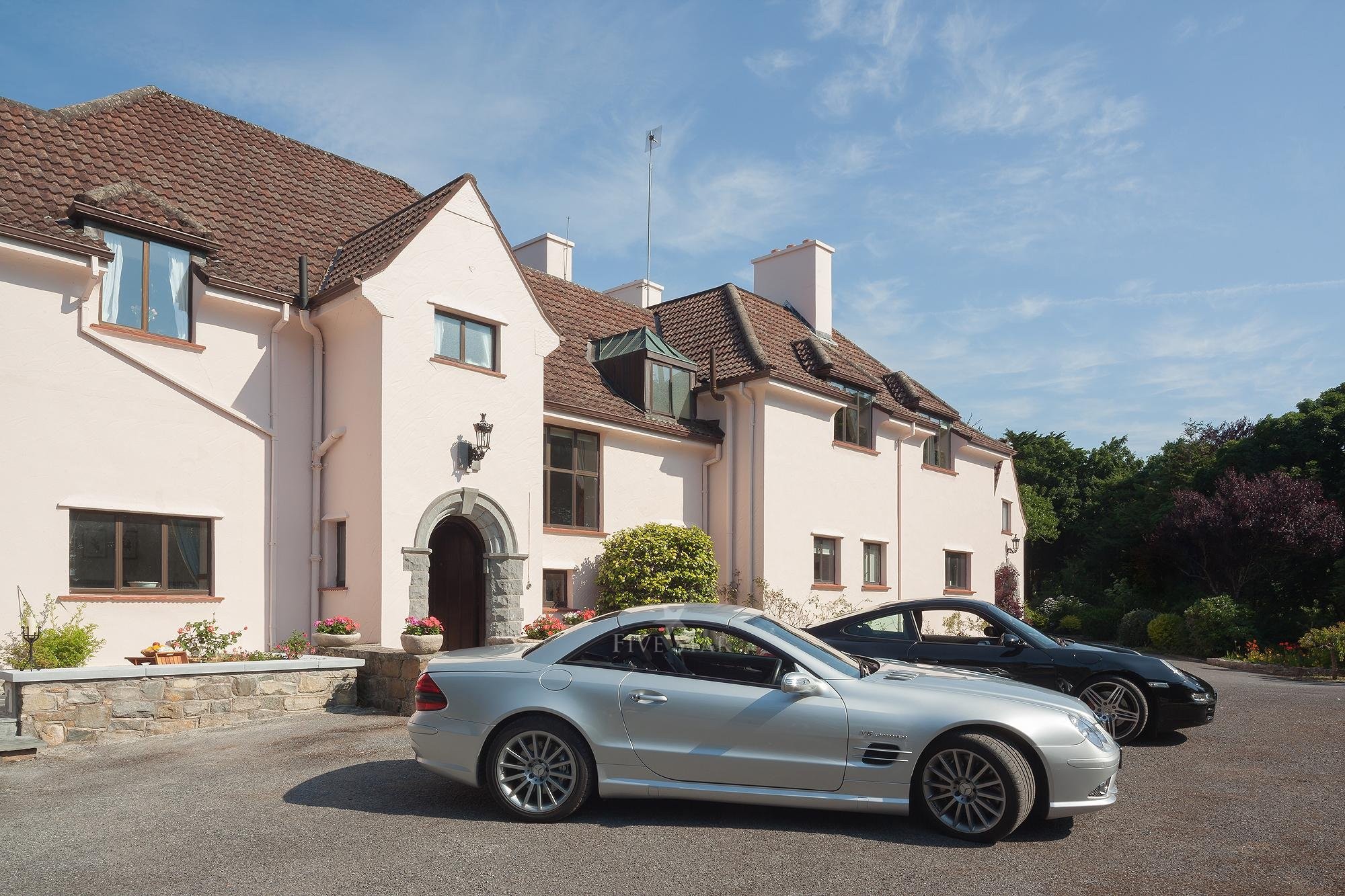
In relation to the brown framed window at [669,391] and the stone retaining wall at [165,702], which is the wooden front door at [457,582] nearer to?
the stone retaining wall at [165,702]

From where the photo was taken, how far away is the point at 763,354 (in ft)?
64.3

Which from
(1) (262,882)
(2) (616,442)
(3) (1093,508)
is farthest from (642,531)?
(3) (1093,508)

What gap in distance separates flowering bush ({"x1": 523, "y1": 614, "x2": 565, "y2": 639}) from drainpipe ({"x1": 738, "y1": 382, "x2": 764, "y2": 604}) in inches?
195

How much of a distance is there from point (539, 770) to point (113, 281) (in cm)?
901

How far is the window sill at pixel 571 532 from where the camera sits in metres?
16.5

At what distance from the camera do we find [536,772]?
6543 mm

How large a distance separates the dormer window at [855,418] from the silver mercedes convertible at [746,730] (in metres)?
14.7

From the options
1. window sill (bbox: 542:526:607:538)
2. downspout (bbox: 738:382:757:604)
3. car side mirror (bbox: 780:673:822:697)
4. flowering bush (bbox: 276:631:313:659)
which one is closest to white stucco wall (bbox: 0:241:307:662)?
flowering bush (bbox: 276:631:313:659)

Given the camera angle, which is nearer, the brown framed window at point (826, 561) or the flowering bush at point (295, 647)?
the flowering bush at point (295, 647)

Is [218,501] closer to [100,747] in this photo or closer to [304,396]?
[304,396]

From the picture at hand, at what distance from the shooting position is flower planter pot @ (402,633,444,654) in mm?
11805

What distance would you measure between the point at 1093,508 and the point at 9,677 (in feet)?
139

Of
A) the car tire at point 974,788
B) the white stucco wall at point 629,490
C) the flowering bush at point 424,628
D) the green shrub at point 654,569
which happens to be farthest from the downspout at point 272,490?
the car tire at point 974,788

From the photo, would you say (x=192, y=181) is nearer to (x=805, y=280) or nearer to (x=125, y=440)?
(x=125, y=440)
